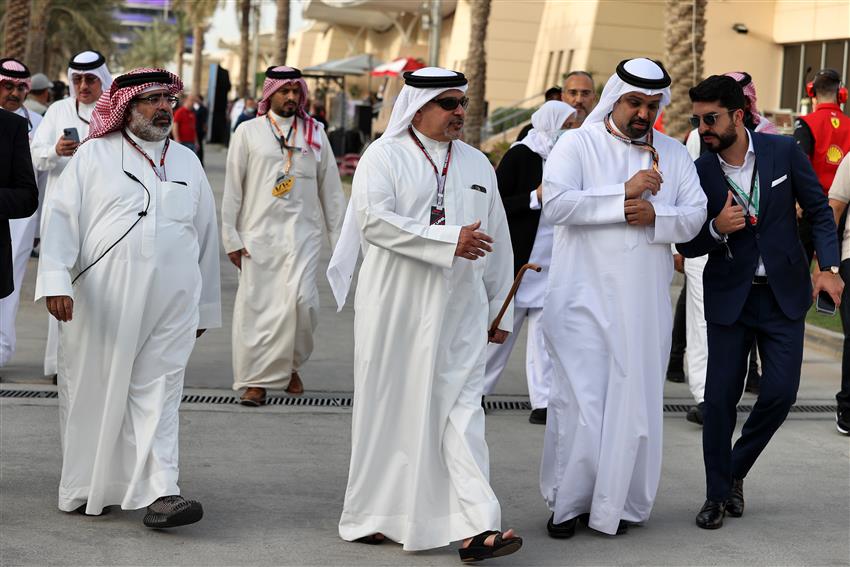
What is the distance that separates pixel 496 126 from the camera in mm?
38094

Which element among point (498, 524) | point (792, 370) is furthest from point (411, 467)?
point (792, 370)

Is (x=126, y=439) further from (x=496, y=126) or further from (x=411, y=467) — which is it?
(x=496, y=126)

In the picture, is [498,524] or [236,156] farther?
[236,156]

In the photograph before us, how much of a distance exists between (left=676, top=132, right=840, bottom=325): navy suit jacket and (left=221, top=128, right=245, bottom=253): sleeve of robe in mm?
3300

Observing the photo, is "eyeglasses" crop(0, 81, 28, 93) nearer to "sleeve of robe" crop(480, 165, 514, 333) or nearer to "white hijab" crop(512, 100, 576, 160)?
"white hijab" crop(512, 100, 576, 160)

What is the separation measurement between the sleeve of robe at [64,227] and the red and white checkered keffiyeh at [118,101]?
142 millimetres

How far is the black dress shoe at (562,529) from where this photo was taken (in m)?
5.73

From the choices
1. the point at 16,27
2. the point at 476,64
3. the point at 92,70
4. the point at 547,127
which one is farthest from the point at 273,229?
the point at 476,64

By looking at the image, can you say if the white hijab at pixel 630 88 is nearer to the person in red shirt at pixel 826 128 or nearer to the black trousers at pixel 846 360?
the black trousers at pixel 846 360

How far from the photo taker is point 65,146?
27.0 feet

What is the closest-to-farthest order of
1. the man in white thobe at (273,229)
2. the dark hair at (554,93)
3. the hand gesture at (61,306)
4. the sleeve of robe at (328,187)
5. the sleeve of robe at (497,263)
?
the hand gesture at (61,306), the sleeve of robe at (497,263), the man in white thobe at (273,229), the sleeve of robe at (328,187), the dark hair at (554,93)

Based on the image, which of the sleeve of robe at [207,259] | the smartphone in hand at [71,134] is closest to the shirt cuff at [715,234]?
the sleeve of robe at [207,259]

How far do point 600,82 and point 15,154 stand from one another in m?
30.6

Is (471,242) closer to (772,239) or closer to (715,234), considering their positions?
(715,234)
